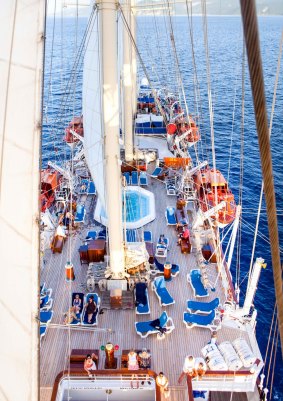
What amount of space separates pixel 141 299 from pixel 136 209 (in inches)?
Answer: 259

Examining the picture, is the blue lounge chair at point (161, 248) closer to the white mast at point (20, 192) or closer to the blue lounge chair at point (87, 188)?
the blue lounge chair at point (87, 188)

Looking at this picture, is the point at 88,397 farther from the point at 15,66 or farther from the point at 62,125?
the point at 62,125

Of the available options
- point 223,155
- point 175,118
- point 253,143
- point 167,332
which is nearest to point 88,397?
point 167,332

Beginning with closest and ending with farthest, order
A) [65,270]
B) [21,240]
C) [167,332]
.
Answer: [21,240], [167,332], [65,270]

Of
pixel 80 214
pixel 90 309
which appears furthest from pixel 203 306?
pixel 80 214

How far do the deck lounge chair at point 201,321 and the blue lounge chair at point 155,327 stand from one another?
544mm

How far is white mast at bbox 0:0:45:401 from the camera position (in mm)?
3750

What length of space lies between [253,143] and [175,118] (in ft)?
37.3

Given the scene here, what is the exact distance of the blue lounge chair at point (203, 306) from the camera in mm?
12475

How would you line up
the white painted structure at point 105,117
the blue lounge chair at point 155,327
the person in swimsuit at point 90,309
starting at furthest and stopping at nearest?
the person in swimsuit at point 90,309 → the blue lounge chair at point 155,327 → the white painted structure at point 105,117

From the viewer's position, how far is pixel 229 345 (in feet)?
35.3

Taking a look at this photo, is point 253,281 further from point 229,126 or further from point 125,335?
point 229,126

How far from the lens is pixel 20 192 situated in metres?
3.96

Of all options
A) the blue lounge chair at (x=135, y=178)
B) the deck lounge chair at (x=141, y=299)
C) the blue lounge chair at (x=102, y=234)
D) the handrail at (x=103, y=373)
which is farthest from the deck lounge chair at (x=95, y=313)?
the blue lounge chair at (x=135, y=178)
